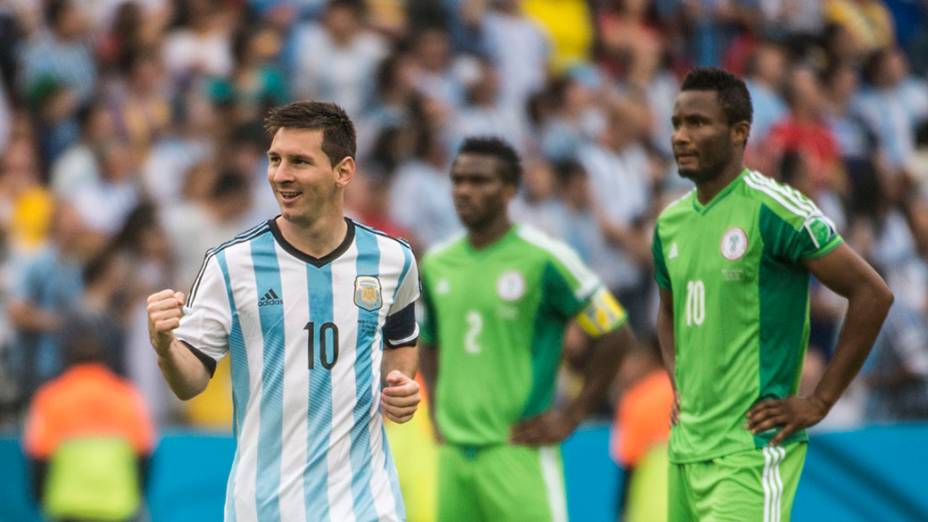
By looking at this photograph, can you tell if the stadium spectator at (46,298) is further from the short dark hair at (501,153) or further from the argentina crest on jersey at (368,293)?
the argentina crest on jersey at (368,293)

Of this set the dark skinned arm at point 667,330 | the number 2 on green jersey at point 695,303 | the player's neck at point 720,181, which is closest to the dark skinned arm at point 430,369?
the dark skinned arm at point 667,330

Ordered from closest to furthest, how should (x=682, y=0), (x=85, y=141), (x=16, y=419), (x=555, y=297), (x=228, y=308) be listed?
(x=228, y=308), (x=555, y=297), (x=16, y=419), (x=85, y=141), (x=682, y=0)

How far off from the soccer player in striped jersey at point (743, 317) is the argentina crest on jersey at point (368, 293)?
1.44 metres

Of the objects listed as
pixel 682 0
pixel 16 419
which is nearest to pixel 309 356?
pixel 16 419

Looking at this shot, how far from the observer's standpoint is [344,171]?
615 centimetres

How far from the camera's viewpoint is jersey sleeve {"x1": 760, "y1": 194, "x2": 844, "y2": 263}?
650 cm

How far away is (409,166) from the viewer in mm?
13594

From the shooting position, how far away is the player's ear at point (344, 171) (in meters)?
6.10

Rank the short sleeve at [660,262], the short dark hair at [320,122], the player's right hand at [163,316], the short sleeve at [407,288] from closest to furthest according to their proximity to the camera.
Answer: the player's right hand at [163,316] < the short dark hair at [320,122] < the short sleeve at [407,288] < the short sleeve at [660,262]

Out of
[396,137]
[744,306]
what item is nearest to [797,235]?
[744,306]

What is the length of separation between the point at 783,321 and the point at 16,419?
6.95 meters

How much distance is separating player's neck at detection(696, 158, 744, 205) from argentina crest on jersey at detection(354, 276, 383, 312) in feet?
5.06

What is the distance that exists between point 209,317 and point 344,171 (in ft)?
2.47

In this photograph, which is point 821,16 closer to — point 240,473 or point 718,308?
point 718,308
